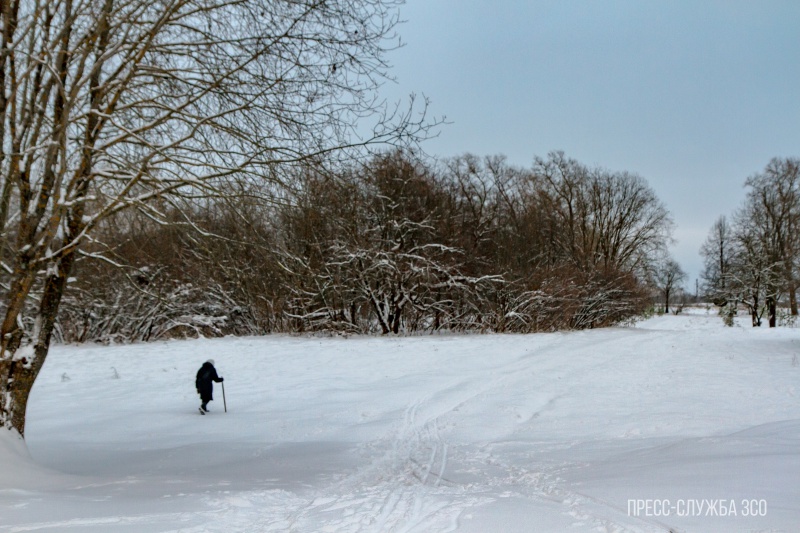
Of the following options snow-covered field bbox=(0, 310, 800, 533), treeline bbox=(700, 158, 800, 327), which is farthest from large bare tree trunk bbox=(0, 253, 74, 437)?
treeline bbox=(700, 158, 800, 327)

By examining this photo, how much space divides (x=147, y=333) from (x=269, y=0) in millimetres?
17142

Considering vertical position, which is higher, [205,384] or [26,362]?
[26,362]

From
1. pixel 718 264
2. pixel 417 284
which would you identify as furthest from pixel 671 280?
pixel 417 284

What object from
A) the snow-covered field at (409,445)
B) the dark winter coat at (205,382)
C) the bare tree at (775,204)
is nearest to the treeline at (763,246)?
the bare tree at (775,204)

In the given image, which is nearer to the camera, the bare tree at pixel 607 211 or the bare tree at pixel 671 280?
the bare tree at pixel 607 211

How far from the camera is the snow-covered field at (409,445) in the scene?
12.3 ft

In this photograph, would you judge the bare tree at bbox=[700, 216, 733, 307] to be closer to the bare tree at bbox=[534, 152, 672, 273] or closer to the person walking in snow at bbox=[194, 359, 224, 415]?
the bare tree at bbox=[534, 152, 672, 273]

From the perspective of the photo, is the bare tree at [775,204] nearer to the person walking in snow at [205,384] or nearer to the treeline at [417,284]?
the treeline at [417,284]

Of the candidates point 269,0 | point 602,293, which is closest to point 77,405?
point 269,0

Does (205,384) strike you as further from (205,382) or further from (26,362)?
(26,362)

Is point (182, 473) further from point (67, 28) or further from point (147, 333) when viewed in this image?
point (147, 333)

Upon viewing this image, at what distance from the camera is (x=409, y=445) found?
670 cm

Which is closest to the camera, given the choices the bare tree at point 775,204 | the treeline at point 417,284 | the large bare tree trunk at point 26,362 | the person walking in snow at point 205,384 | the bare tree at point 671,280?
the large bare tree trunk at point 26,362

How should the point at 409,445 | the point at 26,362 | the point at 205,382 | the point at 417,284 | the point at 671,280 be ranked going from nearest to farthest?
the point at 26,362, the point at 409,445, the point at 205,382, the point at 417,284, the point at 671,280
